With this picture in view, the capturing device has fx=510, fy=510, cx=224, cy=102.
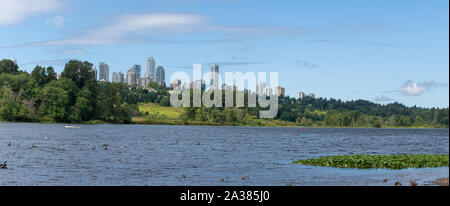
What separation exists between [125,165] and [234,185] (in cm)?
2013

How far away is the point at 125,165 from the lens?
59656 millimetres

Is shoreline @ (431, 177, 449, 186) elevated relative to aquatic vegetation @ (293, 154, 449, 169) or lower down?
elevated

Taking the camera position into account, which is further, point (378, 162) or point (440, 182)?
point (378, 162)

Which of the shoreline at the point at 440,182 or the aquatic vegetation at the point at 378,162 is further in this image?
the aquatic vegetation at the point at 378,162

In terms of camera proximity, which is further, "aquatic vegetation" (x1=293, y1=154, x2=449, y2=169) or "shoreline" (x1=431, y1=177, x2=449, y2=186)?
"aquatic vegetation" (x1=293, y1=154, x2=449, y2=169)

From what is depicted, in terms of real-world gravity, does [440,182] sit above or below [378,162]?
above

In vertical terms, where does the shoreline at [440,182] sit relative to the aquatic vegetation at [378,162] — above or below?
above

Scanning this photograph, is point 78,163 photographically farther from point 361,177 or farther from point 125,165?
point 361,177
